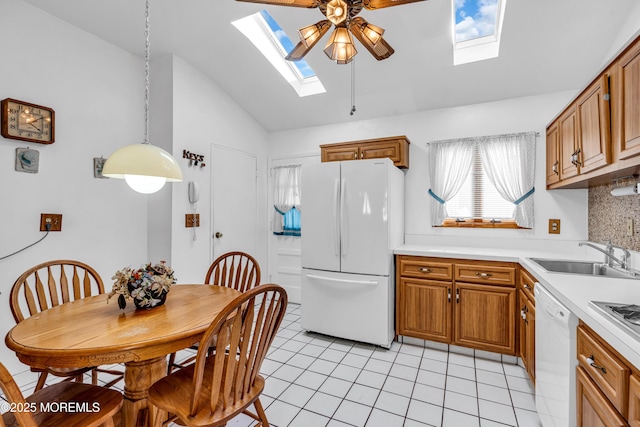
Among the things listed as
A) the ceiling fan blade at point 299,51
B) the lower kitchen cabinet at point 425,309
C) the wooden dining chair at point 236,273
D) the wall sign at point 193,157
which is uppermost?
the ceiling fan blade at point 299,51

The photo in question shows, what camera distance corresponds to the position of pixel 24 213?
2.25 metres

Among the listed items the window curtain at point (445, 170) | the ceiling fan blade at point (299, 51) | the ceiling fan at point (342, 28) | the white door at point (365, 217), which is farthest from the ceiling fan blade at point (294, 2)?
the window curtain at point (445, 170)

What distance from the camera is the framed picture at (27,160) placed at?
87.4 inches

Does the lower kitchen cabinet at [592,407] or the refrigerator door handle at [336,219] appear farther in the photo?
the refrigerator door handle at [336,219]

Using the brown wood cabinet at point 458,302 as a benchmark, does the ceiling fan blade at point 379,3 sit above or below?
above

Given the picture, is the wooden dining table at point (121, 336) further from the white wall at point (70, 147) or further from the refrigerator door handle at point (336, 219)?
the refrigerator door handle at point (336, 219)

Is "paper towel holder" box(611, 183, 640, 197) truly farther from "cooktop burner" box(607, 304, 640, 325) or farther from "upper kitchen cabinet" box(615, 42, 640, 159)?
"cooktop burner" box(607, 304, 640, 325)

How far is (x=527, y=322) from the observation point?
7.29ft

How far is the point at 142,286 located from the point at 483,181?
3.22 meters

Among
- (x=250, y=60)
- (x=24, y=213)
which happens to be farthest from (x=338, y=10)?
(x=24, y=213)

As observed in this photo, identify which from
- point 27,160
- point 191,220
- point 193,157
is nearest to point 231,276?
point 191,220

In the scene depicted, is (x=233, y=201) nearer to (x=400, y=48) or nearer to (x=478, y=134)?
(x=400, y=48)

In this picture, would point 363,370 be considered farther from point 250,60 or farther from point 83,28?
point 83,28

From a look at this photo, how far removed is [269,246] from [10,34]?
3212mm
